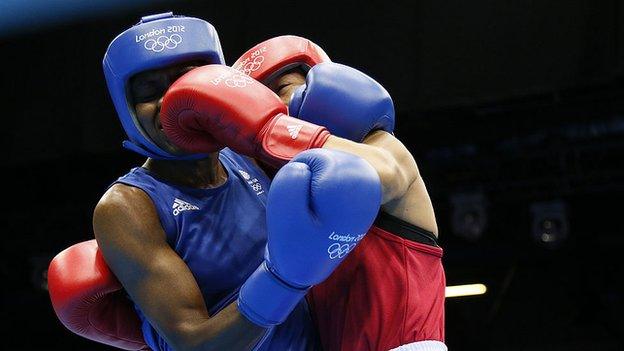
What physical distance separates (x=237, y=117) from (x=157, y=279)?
400 mm

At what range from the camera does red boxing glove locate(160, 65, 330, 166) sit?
188 centimetres

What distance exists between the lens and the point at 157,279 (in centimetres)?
203

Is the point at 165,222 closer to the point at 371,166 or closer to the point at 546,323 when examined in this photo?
the point at 371,166

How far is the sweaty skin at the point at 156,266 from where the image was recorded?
1.96m

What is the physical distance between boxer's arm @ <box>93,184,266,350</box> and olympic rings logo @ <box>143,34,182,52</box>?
0.32 meters

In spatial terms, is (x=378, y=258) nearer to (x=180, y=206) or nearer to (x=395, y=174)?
(x=395, y=174)

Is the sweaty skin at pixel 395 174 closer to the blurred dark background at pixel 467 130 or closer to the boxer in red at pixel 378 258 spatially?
the boxer in red at pixel 378 258

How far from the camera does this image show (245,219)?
222 centimetres

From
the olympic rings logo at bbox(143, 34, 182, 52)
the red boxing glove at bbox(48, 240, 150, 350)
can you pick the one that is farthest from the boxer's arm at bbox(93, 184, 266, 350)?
the olympic rings logo at bbox(143, 34, 182, 52)

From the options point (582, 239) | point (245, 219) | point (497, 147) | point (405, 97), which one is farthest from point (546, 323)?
point (245, 219)

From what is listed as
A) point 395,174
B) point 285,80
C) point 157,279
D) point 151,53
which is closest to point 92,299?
point 157,279

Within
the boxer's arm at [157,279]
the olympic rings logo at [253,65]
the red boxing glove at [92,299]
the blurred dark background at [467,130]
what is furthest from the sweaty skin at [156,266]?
the blurred dark background at [467,130]

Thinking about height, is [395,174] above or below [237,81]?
below

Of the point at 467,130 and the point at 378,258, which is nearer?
the point at 378,258
